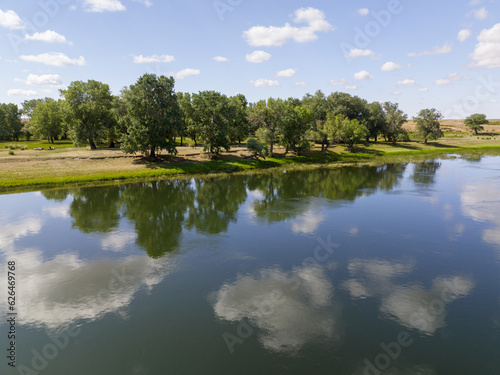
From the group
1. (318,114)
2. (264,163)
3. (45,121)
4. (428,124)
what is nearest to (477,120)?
(428,124)

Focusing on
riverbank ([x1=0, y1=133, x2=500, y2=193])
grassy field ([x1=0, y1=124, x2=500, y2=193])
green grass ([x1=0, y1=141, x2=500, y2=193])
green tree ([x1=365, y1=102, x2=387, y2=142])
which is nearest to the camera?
green grass ([x1=0, y1=141, x2=500, y2=193])

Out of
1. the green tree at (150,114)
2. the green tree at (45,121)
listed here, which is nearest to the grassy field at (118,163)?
the green tree at (150,114)

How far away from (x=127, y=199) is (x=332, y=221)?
35.2 m

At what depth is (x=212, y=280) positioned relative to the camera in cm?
2289

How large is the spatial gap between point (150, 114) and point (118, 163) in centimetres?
1593

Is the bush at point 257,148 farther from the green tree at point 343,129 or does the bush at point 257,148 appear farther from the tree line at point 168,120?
the green tree at point 343,129

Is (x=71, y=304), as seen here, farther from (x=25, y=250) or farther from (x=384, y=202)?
(x=384, y=202)

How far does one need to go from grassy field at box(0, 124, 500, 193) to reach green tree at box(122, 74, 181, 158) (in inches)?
237

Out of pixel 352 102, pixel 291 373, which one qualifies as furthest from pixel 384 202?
pixel 352 102

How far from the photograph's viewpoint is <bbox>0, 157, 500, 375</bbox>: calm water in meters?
15.2

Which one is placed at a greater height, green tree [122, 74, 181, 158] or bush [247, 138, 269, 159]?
green tree [122, 74, 181, 158]

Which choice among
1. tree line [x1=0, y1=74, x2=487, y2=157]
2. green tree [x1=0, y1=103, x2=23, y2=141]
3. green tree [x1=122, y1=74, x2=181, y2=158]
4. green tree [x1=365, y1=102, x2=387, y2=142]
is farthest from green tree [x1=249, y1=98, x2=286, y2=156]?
green tree [x1=0, y1=103, x2=23, y2=141]

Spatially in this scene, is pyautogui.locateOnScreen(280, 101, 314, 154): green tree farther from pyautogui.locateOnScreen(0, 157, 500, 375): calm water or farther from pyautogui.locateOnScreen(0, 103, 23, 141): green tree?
pyautogui.locateOnScreen(0, 103, 23, 141): green tree

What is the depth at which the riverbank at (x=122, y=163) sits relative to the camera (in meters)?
61.0
